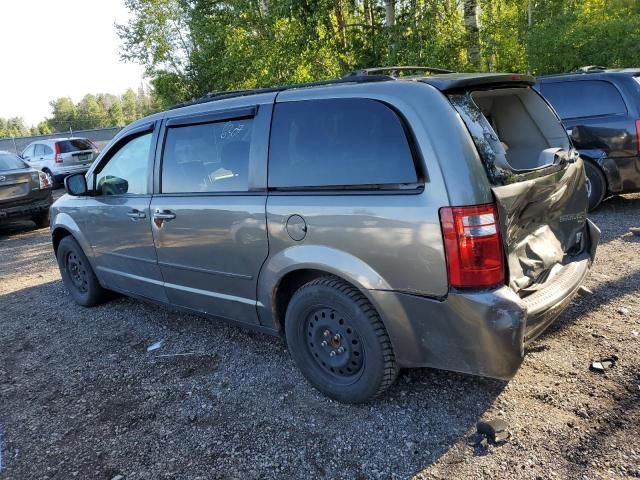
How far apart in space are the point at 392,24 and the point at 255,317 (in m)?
9.51

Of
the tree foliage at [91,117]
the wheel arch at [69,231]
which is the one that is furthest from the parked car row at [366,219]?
the tree foliage at [91,117]

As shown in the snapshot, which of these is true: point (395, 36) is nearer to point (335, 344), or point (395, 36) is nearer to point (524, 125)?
point (524, 125)

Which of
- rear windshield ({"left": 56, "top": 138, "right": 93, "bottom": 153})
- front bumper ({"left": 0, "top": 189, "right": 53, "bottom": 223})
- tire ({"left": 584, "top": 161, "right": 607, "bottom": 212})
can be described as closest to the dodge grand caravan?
tire ({"left": 584, "top": 161, "right": 607, "bottom": 212})

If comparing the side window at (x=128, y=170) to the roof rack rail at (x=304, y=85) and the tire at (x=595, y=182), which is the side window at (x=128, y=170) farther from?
the tire at (x=595, y=182)

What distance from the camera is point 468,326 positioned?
2475 mm

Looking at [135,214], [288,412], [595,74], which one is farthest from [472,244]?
[595,74]

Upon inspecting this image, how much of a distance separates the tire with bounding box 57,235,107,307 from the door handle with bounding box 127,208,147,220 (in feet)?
4.01

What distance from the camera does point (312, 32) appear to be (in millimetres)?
11625

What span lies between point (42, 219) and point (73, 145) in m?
7.15

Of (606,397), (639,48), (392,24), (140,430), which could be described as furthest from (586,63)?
(140,430)

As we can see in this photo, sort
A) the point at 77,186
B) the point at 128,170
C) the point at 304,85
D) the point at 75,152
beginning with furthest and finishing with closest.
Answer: the point at 75,152 < the point at 77,186 < the point at 128,170 < the point at 304,85

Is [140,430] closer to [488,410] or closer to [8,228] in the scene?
[488,410]

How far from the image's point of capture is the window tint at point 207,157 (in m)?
3.39

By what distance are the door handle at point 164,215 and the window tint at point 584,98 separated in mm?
5671
